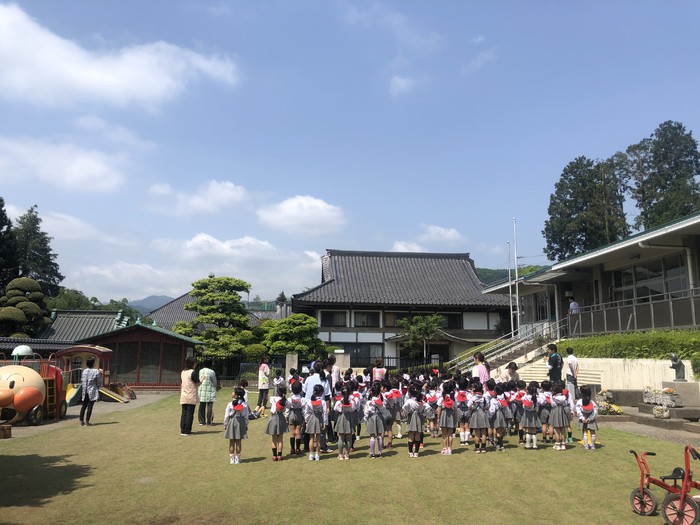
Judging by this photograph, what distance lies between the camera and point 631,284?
21734mm

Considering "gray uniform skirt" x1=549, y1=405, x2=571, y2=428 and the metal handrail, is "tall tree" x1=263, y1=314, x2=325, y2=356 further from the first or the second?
"gray uniform skirt" x1=549, y1=405, x2=571, y2=428

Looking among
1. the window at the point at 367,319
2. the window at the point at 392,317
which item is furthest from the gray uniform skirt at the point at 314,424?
the window at the point at 392,317

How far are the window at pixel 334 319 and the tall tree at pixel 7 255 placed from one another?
72.9 feet

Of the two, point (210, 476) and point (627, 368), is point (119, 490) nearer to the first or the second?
point (210, 476)

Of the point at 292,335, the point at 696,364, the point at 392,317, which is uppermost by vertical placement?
the point at 392,317

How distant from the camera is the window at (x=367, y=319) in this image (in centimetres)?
3494

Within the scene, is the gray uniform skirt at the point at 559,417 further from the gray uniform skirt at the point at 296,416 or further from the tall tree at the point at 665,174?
the tall tree at the point at 665,174

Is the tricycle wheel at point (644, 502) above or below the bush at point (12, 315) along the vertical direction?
below

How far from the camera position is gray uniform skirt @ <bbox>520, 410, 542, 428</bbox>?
10.1m

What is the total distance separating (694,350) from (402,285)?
2435cm

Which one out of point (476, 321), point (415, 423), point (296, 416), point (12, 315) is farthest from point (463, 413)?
point (12, 315)

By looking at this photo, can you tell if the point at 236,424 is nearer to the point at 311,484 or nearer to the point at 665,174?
the point at 311,484

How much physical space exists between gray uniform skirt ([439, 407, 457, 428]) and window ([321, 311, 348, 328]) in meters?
25.0

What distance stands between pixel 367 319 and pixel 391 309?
1.80 meters
